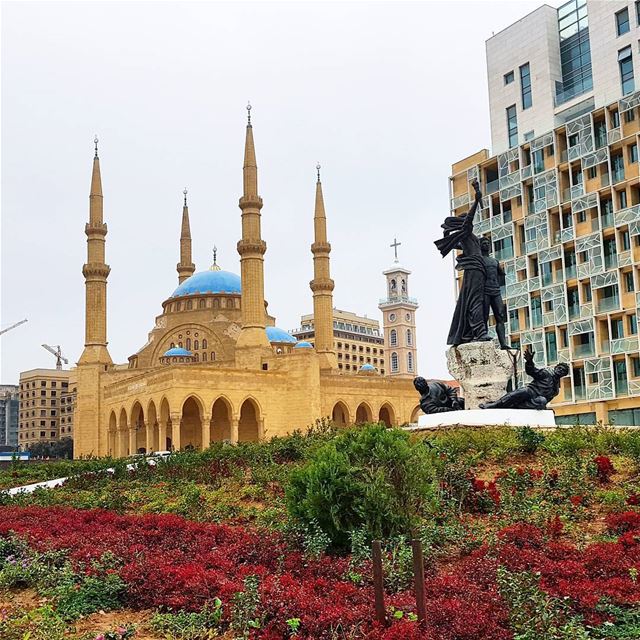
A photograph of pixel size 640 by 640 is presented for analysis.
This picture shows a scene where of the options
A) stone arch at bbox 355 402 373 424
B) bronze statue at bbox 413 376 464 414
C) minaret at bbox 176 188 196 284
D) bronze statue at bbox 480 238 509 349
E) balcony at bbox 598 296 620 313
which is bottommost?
bronze statue at bbox 413 376 464 414

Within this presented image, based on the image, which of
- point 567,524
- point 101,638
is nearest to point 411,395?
point 567,524

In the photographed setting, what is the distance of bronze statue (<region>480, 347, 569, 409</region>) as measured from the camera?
19.4 metres

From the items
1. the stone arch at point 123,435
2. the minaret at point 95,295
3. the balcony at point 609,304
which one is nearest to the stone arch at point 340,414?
the stone arch at point 123,435

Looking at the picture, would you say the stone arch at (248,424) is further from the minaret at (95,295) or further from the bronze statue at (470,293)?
the bronze statue at (470,293)

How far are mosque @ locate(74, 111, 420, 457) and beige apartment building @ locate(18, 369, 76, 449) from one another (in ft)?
155

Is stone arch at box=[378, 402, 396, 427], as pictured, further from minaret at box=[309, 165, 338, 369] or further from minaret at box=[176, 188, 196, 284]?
minaret at box=[176, 188, 196, 284]

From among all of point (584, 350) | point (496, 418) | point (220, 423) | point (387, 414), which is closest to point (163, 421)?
point (220, 423)

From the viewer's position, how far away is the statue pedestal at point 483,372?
1986 cm

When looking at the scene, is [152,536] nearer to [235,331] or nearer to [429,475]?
[429,475]

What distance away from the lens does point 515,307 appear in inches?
1708

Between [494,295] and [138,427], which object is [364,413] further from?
[494,295]

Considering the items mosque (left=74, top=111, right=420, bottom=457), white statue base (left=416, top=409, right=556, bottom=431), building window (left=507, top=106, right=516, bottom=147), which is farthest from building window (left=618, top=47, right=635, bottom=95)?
white statue base (left=416, top=409, right=556, bottom=431)

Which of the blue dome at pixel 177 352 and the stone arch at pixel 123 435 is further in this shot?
the blue dome at pixel 177 352

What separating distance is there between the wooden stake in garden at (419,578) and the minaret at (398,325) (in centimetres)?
10325
